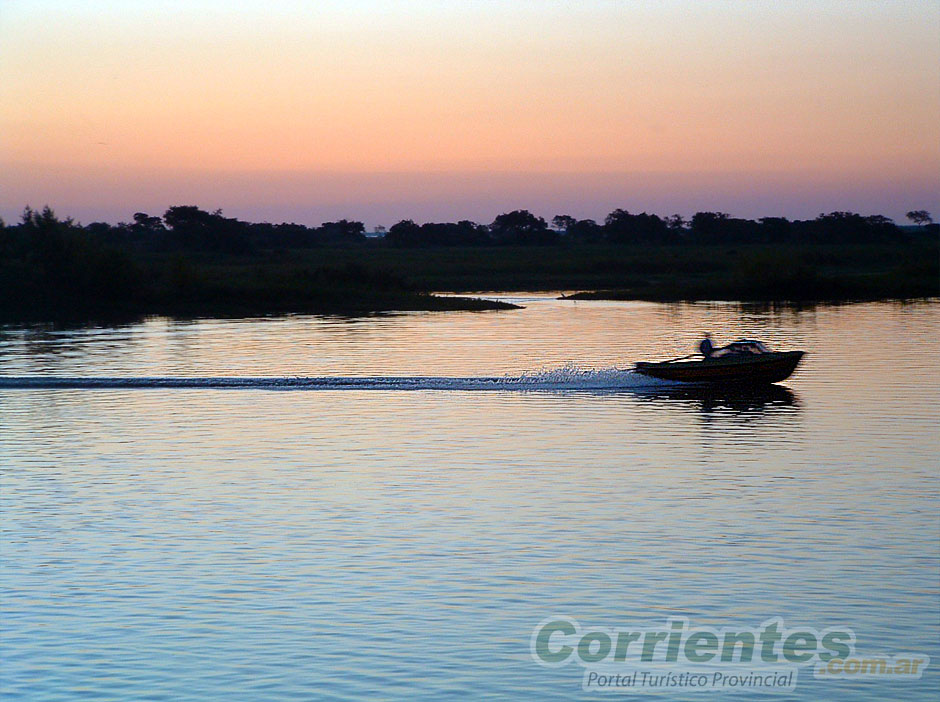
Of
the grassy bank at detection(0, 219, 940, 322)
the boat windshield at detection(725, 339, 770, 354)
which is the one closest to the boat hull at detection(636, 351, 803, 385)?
the boat windshield at detection(725, 339, 770, 354)

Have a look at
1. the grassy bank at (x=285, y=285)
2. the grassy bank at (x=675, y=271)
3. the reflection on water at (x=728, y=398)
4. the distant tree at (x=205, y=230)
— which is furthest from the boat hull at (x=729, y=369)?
the distant tree at (x=205, y=230)

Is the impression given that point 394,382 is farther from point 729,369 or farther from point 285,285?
point 285,285

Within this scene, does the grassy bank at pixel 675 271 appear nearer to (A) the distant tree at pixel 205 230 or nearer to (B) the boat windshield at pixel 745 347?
(A) the distant tree at pixel 205 230

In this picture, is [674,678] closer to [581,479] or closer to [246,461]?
[581,479]

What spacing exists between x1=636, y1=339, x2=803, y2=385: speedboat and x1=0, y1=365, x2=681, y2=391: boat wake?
0.51m

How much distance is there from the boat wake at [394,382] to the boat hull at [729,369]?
50 centimetres

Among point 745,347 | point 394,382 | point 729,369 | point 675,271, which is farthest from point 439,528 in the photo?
point 675,271

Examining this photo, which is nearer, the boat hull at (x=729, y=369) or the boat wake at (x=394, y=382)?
the boat hull at (x=729, y=369)

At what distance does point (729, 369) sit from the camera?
42.8 meters

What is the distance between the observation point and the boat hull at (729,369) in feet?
140

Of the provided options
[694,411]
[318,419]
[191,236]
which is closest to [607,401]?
[694,411]

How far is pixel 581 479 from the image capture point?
26.0 m

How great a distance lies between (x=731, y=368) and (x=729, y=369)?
8 cm

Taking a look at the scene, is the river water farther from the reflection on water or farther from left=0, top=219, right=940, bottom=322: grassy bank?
left=0, top=219, right=940, bottom=322: grassy bank
